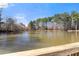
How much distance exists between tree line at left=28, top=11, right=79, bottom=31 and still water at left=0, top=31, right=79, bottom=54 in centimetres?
6

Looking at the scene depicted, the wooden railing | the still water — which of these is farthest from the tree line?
the wooden railing

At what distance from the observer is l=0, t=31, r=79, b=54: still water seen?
169 centimetres

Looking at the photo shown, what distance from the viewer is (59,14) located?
5.64 ft

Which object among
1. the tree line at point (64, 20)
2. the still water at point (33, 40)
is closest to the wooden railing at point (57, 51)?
the still water at point (33, 40)

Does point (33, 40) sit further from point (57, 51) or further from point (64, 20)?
point (64, 20)

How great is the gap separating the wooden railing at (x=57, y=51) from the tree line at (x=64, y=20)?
175 millimetres

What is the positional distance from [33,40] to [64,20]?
1.18 ft

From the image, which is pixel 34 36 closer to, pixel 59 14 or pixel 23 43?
pixel 23 43

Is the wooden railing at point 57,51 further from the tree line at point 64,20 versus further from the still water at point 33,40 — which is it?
the tree line at point 64,20

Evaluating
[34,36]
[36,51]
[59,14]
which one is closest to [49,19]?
[59,14]

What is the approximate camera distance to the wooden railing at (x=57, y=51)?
1.69 metres

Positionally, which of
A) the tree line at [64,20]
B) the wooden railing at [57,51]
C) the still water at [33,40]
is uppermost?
the tree line at [64,20]

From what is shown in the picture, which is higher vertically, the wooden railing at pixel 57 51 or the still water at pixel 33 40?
the still water at pixel 33 40

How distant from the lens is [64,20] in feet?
5.72
